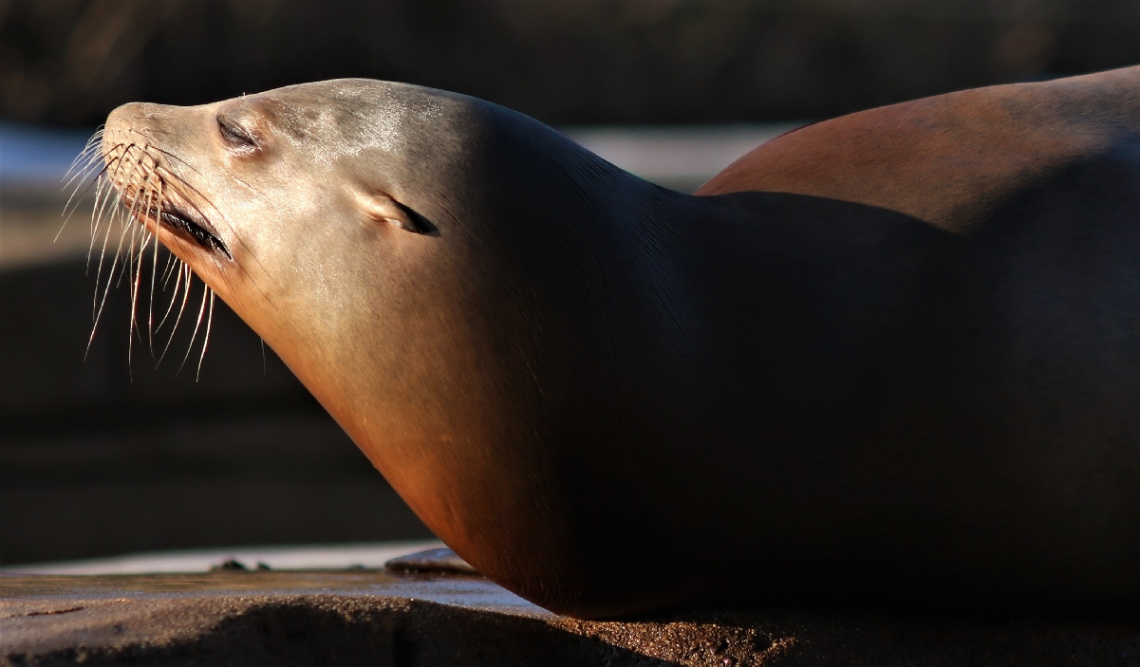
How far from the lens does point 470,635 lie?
210 centimetres

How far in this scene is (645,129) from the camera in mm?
8258

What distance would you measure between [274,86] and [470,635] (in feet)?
21.2

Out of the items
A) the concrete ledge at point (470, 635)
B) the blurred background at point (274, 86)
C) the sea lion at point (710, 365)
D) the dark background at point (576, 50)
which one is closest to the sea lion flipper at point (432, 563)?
the concrete ledge at point (470, 635)

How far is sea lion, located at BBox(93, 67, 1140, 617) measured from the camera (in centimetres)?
215

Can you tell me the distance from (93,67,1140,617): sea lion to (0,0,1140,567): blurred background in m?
4.74

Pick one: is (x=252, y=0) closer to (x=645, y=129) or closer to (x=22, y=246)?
(x=22, y=246)

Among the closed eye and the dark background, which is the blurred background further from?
the closed eye

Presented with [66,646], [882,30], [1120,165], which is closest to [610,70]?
[882,30]

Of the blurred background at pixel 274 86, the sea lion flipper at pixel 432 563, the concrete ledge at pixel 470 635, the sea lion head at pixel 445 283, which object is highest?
the blurred background at pixel 274 86

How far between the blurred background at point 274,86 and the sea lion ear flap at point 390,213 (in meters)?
4.75

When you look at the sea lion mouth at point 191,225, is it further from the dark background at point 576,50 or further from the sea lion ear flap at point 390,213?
the dark background at point 576,50

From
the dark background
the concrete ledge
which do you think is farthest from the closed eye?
the dark background

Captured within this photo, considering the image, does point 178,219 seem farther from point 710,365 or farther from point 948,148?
point 948,148

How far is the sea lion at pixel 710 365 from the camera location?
215 cm
